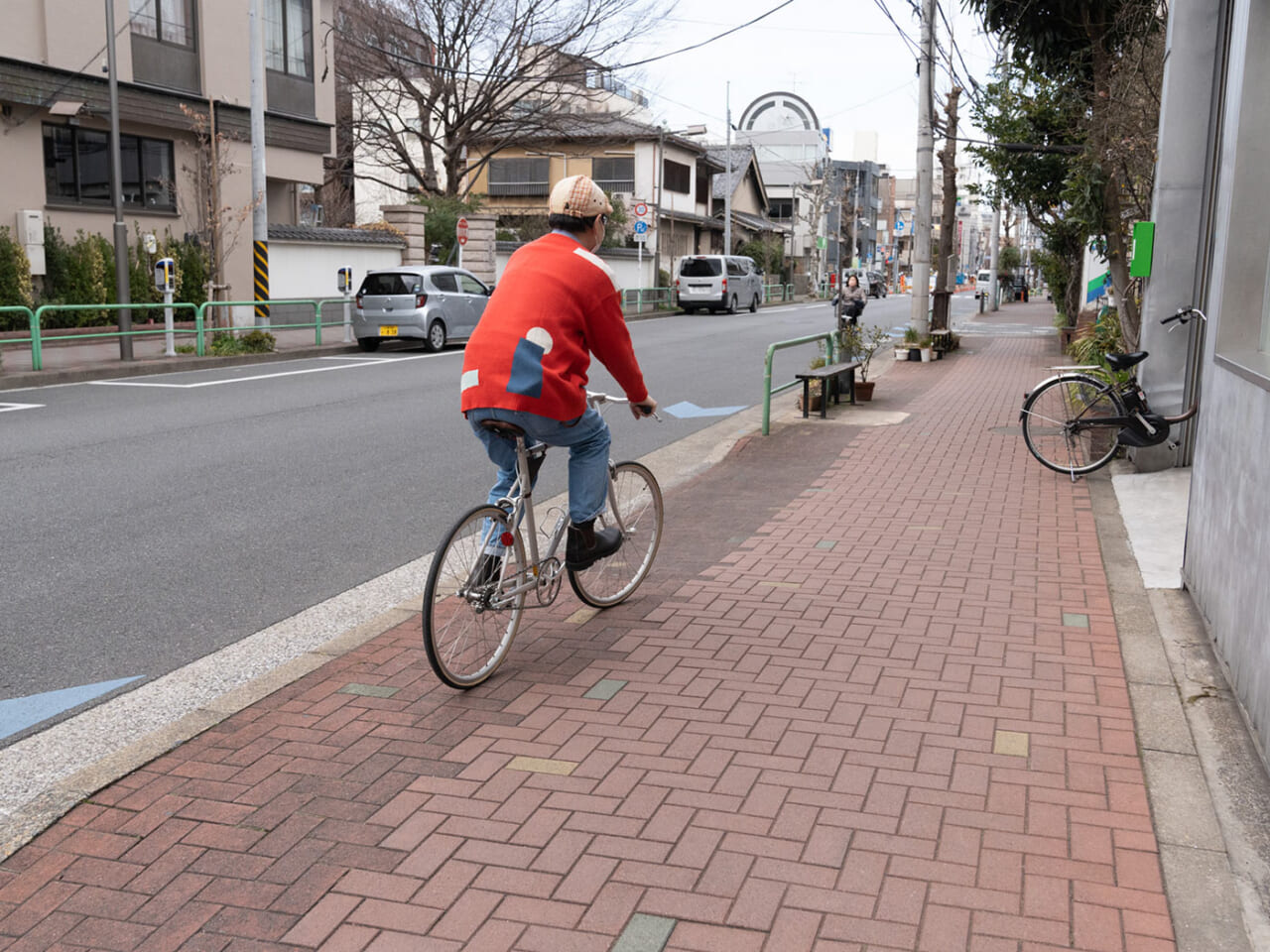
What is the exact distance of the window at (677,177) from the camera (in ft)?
181

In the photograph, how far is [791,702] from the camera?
14.9 ft

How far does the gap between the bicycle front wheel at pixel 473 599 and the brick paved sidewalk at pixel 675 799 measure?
149 millimetres

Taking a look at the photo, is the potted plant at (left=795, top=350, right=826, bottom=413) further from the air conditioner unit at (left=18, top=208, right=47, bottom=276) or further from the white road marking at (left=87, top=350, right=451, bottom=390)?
the air conditioner unit at (left=18, top=208, right=47, bottom=276)

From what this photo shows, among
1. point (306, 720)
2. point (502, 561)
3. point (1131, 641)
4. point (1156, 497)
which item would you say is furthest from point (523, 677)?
point (1156, 497)

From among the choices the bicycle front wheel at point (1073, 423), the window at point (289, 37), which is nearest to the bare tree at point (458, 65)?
the window at point (289, 37)

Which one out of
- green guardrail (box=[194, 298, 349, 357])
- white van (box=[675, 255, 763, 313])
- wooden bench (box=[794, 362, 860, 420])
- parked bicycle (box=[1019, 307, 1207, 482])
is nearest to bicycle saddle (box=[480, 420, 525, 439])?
parked bicycle (box=[1019, 307, 1207, 482])

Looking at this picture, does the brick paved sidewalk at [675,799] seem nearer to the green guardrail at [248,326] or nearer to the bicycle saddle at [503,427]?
the bicycle saddle at [503,427]

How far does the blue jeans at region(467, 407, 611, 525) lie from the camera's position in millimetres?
4629

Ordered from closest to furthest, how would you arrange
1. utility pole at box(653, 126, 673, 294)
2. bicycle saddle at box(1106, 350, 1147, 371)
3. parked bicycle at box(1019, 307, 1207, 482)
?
1. parked bicycle at box(1019, 307, 1207, 482)
2. bicycle saddle at box(1106, 350, 1147, 371)
3. utility pole at box(653, 126, 673, 294)

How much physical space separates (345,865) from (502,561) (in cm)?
162

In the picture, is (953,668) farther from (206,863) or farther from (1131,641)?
(206,863)

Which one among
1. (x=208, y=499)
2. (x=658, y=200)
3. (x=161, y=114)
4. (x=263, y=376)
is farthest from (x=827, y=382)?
(x=658, y=200)

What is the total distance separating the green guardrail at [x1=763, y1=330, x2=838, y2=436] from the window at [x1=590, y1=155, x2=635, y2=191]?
40.8 metres

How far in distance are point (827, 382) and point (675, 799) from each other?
9.89 m
